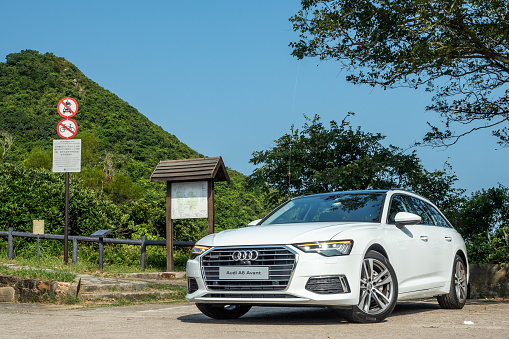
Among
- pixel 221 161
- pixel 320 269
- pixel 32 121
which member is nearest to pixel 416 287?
pixel 320 269

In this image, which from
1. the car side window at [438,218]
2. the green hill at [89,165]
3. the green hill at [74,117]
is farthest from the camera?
the green hill at [74,117]

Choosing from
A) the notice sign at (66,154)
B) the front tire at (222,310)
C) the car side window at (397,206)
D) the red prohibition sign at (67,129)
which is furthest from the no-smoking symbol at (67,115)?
the car side window at (397,206)

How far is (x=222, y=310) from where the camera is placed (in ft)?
25.9

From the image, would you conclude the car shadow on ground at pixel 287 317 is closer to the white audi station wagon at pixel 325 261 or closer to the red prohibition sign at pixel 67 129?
the white audi station wagon at pixel 325 261

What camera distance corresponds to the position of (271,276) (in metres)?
6.88

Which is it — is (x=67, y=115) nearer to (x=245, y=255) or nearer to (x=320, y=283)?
(x=245, y=255)

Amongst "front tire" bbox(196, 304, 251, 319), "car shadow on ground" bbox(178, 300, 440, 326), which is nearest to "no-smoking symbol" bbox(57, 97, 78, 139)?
"car shadow on ground" bbox(178, 300, 440, 326)

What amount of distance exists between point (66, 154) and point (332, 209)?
9.49 metres

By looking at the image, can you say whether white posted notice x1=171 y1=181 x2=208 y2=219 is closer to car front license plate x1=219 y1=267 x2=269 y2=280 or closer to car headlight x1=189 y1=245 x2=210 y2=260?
car headlight x1=189 y1=245 x2=210 y2=260

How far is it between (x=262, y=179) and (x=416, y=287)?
1397 cm

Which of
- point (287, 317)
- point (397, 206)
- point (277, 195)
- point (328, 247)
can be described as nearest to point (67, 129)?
point (277, 195)

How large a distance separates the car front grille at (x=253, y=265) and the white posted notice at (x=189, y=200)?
9639mm

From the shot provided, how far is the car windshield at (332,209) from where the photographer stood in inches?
315

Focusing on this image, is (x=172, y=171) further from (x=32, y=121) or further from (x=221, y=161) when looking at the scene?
(x=32, y=121)
